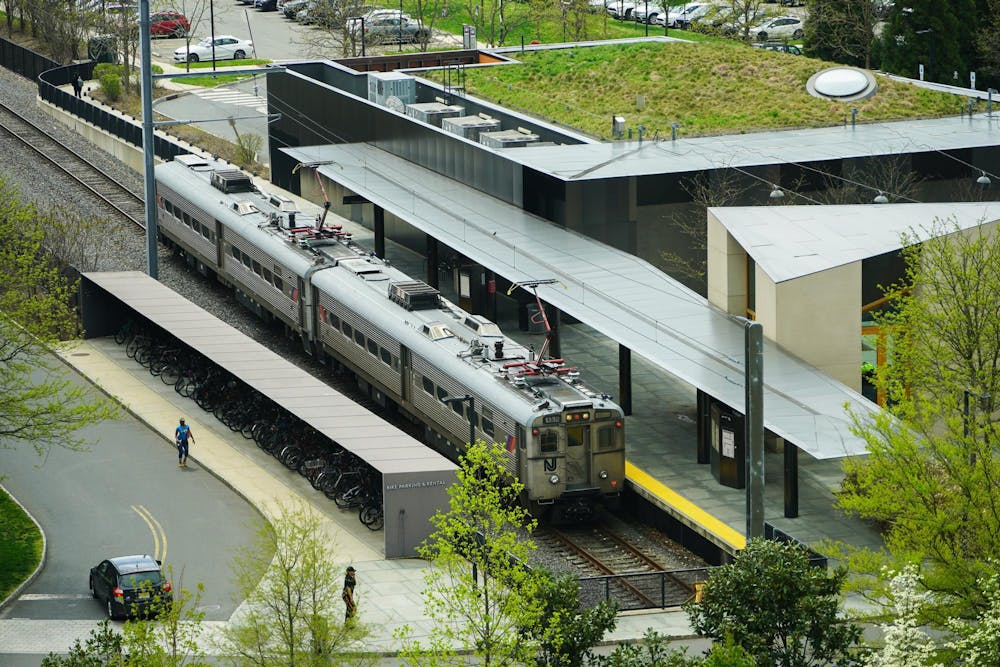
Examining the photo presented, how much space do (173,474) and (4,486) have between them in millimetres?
4217

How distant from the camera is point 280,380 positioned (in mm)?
47344

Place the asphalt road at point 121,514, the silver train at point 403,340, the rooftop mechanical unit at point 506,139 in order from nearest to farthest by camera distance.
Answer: the asphalt road at point 121,514, the silver train at point 403,340, the rooftop mechanical unit at point 506,139

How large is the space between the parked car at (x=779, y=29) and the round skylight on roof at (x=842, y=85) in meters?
40.5

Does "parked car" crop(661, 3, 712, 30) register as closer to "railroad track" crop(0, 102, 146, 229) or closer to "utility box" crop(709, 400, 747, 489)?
"railroad track" crop(0, 102, 146, 229)

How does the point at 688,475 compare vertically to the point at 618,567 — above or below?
above

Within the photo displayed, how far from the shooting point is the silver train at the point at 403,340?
4109 cm

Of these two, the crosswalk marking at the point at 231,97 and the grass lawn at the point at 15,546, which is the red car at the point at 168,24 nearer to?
the crosswalk marking at the point at 231,97

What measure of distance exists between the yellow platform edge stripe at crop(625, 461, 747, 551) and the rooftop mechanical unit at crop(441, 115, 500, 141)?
20.3m

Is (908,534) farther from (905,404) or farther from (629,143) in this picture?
(629,143)

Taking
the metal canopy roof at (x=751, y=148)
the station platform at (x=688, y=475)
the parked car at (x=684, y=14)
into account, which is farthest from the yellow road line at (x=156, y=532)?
the parked car at (x=684, y=14)

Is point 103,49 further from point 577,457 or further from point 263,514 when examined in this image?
point 577,457

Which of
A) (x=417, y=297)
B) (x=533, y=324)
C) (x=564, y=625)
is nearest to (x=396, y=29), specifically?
(x=533, y=324)

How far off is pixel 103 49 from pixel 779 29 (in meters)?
41.8

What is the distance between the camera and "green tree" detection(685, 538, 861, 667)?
96.0ft
